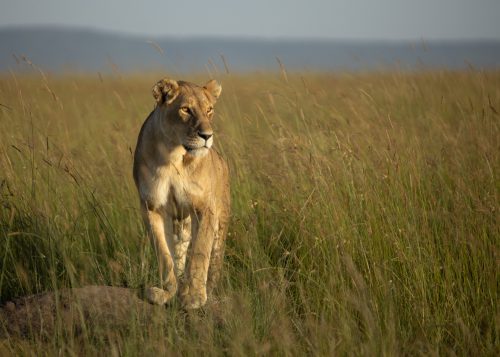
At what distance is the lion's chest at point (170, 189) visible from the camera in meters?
5.22

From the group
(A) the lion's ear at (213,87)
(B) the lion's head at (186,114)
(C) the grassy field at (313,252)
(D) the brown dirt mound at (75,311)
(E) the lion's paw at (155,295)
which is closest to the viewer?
(C) the grassy field at (313,252)

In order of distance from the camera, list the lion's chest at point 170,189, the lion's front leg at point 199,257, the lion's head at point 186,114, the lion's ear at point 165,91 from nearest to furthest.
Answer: the lion's front leg at point 199,257, the lion's head at point 186,114, the lion's chest at point 170,189, the lion's ear at point 165,91

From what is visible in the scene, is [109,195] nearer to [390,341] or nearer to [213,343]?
[213,343]

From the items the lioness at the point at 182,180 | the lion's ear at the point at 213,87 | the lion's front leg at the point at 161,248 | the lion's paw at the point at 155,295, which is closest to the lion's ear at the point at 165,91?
the lioness at the point at 182,180

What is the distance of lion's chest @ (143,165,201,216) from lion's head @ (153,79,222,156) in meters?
0.21

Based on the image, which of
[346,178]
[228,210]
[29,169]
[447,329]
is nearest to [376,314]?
[447,329]

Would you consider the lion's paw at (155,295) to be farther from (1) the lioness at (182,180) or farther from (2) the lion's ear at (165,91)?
(2) the lion's ear at (165,91)

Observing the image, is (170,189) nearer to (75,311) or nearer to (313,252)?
(313,252)

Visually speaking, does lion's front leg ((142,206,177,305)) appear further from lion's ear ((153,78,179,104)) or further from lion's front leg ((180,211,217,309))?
lion's ear ((153,78,179,104))

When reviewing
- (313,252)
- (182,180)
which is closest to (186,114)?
(182,180)

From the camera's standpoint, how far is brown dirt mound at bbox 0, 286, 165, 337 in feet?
14.3

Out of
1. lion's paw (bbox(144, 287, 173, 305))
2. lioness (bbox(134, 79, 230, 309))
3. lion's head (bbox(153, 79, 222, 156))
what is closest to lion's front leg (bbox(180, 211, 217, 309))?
lioness (bbox(134, 79, 230, 309))

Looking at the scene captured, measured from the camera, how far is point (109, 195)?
254 inches

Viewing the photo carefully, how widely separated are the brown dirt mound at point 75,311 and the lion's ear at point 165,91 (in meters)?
1.42
